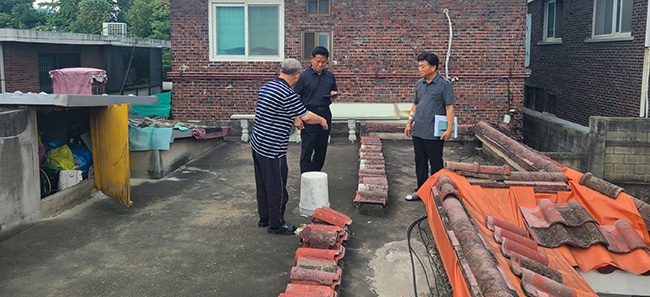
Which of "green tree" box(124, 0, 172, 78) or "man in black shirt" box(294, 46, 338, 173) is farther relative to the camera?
"green tree" box(124, 0, 172, 78)

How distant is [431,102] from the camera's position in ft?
21.3

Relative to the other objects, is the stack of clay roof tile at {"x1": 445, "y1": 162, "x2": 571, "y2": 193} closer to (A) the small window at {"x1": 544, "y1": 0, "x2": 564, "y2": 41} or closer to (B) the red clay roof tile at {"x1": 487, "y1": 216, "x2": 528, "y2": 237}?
(B) the red clay roof tile at {"x1": 487, "y1": 216, "x2": 528, "y2": 237}

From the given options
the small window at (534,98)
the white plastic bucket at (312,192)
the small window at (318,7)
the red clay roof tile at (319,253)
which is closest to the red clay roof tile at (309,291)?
the red clay roof tile at (319,253)

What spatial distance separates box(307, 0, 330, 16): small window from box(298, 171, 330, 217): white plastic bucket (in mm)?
7031

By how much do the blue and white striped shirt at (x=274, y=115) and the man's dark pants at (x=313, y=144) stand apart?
3.76ft

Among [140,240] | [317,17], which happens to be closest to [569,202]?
[140,240]

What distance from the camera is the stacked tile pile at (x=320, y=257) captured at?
12.9 feet

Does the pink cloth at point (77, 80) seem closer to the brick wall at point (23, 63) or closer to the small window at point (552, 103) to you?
the brick wall at point (23, 63)

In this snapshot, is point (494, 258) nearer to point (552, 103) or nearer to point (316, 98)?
point (316, 98)

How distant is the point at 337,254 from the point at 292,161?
500cm

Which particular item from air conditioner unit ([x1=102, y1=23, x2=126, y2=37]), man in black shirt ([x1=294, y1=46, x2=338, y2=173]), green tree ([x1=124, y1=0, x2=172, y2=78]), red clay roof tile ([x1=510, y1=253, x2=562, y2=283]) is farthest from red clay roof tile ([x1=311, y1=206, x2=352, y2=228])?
green tree ([x1=124, y1=0, x2=172, y2=78])

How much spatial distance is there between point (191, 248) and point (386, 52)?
8.18 m

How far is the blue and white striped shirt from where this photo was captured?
213 inches

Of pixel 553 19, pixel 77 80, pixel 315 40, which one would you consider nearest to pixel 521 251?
pixel 77 80
